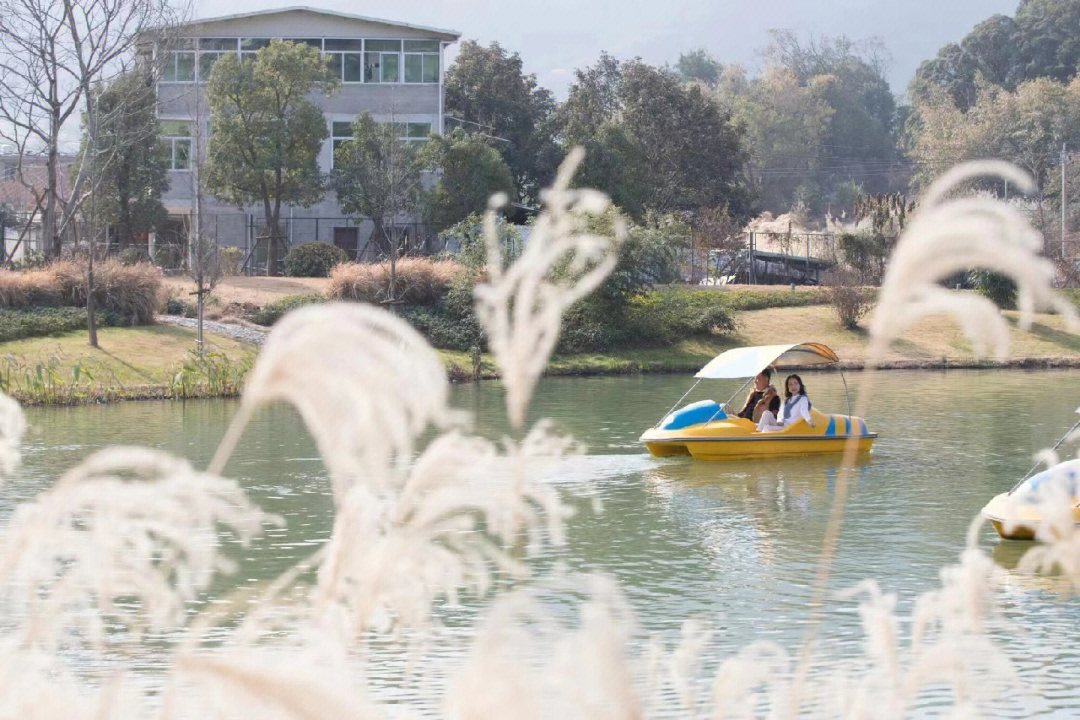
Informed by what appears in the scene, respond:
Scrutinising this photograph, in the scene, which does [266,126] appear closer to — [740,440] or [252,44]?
[252,44]

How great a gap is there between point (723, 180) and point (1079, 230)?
16793 mm

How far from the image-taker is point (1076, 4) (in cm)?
9556

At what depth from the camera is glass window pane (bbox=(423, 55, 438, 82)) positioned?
54.5 metres

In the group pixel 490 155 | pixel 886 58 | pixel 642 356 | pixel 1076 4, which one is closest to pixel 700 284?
pixel 490 155

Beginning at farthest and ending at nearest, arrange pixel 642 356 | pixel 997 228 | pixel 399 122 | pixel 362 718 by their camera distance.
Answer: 1. pixel 399 122
2. pixel 642 356
3. pixel 997 228
4. pixel 362 718

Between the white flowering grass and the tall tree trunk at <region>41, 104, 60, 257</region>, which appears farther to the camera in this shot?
the tall tree trunk at <region>41, 104, 60, 257</region>

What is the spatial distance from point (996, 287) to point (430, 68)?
873 inches

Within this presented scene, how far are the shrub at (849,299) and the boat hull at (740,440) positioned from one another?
74.9ft

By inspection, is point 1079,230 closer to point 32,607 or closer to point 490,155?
point 490,155

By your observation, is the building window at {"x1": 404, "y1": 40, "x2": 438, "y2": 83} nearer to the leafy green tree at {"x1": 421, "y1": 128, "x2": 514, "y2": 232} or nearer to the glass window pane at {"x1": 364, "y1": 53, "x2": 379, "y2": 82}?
the glass window pane at {"x1": 364, "y1": 53, "x2": 379, "y2": 82}

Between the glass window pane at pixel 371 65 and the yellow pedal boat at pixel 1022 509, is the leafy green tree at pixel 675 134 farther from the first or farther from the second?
the yellow pedal boat at pixel 1022 509

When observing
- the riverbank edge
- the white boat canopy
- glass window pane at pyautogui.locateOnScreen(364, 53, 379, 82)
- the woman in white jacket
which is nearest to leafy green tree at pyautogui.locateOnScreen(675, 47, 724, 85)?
glass window pane at pyautogui.locateOnScreen(364, 53, 379, 82)

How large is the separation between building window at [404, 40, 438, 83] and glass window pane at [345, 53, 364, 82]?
167cm

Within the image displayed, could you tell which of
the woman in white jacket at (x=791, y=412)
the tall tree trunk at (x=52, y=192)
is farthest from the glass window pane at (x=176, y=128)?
the woman in white jacket at (x=791, y=412)
